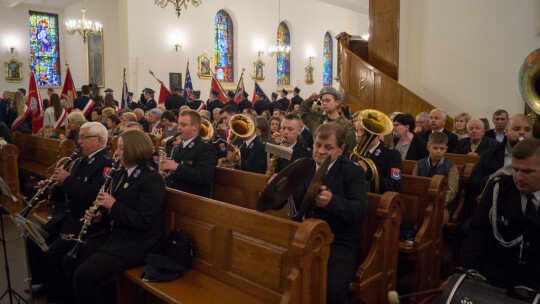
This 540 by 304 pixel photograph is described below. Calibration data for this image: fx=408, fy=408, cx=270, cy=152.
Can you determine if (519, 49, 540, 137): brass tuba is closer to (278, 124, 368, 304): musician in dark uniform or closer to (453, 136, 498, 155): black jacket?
(453, 136, 498, 155): black jacket

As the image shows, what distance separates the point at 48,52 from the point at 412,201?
1687cm

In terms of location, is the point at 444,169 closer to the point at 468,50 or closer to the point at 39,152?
the point at 468,50

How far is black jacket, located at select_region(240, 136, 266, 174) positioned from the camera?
4.96 m

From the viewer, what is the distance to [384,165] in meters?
3.76

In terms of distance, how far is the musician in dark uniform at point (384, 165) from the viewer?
11.8ft

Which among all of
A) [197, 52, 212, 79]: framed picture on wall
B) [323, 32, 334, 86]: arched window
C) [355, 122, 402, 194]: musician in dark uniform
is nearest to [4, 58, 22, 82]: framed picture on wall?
[197, 52, 212, 79]: framed picture on wall

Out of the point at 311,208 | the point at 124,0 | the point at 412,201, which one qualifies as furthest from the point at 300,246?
the point at 124,0


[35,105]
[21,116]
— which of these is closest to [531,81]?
[35,105]

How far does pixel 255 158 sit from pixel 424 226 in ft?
7.12

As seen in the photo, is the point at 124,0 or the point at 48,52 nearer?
the point at 124,0

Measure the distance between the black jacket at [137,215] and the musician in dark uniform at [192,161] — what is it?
0.69 m

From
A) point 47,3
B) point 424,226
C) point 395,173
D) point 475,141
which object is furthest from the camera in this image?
point 47,3

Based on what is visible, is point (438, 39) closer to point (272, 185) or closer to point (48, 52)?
point (272, 185)

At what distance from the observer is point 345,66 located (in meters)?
9.75
